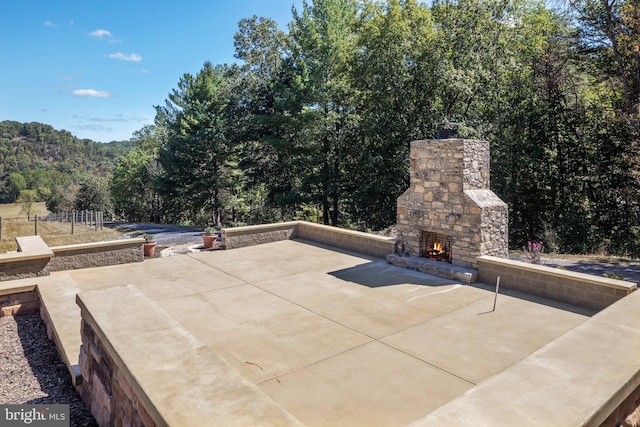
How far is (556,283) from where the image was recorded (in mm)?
6031

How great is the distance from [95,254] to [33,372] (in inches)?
159

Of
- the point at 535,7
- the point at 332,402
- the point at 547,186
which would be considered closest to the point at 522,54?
the point at 535,7

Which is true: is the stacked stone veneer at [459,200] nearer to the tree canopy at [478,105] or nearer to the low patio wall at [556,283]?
the low patio wall at [556,283]

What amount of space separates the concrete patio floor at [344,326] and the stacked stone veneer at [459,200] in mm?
873

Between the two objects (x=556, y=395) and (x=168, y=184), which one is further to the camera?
(x=168, y=184)

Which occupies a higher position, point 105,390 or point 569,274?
point 569,274

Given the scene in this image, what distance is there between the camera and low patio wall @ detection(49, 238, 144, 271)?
7242 mm

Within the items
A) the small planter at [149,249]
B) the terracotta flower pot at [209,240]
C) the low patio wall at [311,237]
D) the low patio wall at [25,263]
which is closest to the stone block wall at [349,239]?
the low patio wall at [311,237]

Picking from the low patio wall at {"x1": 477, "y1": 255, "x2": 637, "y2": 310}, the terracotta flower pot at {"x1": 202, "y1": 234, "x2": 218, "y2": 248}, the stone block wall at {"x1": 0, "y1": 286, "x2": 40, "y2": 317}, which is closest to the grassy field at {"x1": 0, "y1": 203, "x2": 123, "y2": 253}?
the terracotta flower pot at {"x1": 202, "y1": 234, "x2": 218, "y2": 248}

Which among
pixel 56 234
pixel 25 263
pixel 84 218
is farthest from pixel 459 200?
pixel 84 218

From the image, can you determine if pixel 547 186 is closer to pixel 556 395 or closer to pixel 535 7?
pixel 535 7

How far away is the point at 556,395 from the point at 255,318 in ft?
13.0

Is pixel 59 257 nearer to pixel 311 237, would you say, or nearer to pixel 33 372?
pixel 33 372

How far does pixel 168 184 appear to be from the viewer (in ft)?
78.0
